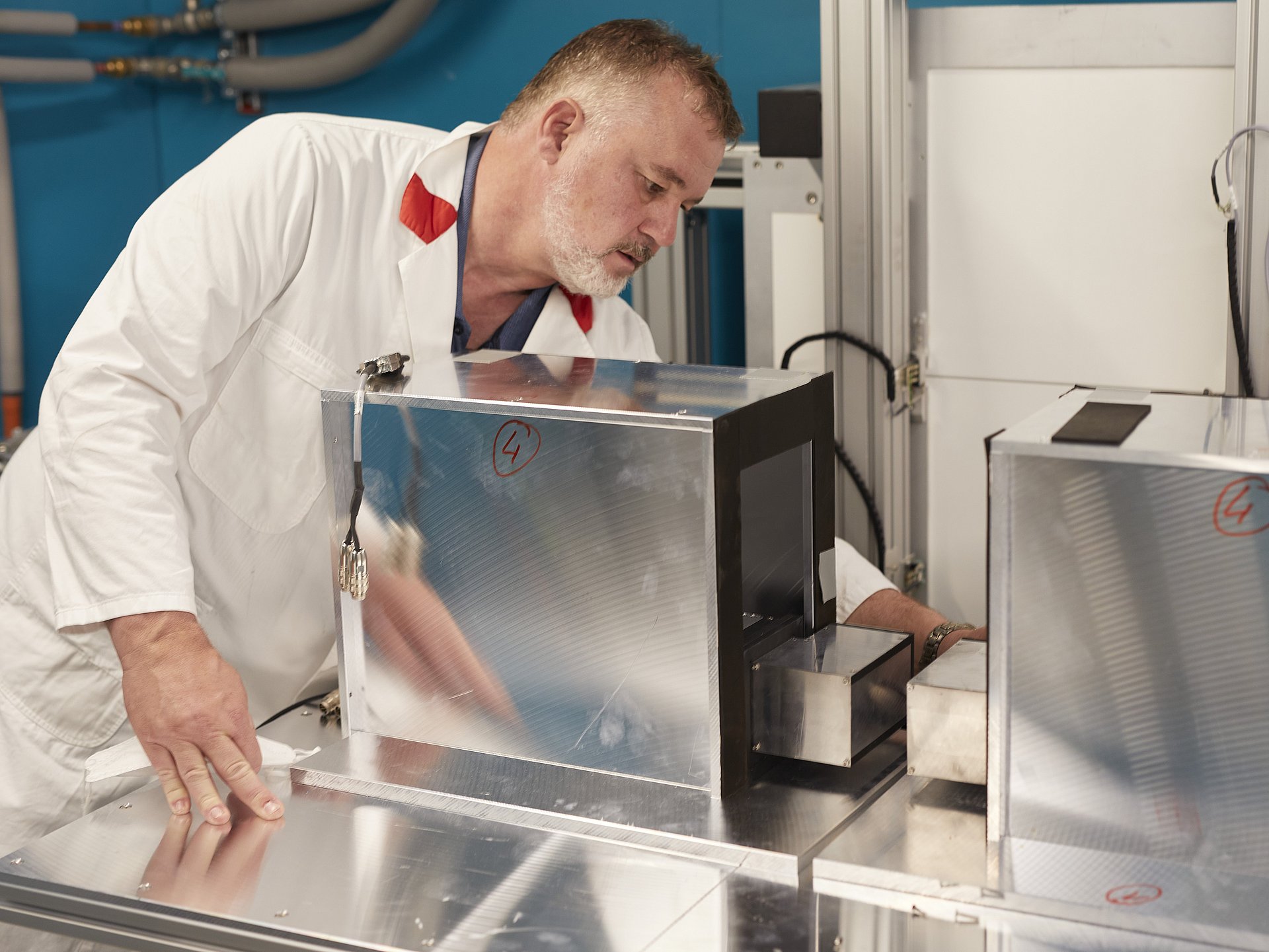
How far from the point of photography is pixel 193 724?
38.4 inches

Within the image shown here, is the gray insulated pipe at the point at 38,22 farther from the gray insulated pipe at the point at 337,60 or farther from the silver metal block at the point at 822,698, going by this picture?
the silver metal block at the point at 822,698

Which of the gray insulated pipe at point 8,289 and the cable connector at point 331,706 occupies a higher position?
the gray insulated pipe at point 8,289

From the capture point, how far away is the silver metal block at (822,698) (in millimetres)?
926

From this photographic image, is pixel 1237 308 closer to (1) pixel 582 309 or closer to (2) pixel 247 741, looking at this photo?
(1) pixel 582 309

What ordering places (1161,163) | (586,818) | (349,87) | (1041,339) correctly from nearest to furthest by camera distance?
(586,818), (1161,163), (1041,339), (349,87)

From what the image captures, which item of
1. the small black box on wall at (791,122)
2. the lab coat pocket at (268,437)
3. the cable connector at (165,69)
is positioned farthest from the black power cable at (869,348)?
the cable connector at (165,69)

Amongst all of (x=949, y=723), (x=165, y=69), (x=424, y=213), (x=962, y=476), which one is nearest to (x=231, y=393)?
(x=424, y=213)

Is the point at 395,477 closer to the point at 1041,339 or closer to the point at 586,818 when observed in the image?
the point at 586,818

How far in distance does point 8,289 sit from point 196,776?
2078 millimetres

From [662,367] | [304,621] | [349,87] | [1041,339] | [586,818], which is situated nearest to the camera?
[586,818]

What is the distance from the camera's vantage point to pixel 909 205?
5.98 feet

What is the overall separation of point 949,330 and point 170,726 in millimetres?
1208

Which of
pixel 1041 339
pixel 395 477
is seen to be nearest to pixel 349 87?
pixel 1041 339

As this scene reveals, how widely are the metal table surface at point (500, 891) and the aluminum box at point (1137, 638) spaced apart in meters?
0.06
